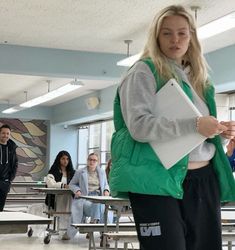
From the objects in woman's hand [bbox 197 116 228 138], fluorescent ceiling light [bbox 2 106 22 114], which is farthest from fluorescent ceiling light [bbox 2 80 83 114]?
woman's hand [bbox 197 116 228 138]

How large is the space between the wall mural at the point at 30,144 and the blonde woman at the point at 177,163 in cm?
1566

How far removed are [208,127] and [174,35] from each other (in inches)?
13.5

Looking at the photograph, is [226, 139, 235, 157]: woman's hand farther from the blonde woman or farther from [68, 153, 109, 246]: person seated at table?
[68, 153, 109, 246]: person seated at table

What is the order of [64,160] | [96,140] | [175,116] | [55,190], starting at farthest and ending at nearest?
[96,140] < [64,160] < [55,190] < [175,116]

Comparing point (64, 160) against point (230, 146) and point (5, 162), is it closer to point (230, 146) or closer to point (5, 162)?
point (5, 162)

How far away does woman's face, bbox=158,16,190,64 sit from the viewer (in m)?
1.80

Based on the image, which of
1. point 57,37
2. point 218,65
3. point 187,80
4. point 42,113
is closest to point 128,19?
point 57,37

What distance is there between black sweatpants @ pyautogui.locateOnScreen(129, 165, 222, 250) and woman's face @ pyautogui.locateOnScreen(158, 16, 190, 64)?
0.40 m

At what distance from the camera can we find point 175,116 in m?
1.74

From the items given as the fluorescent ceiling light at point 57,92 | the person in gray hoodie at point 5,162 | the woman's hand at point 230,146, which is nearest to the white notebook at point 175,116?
the woman's hand at point 230,146

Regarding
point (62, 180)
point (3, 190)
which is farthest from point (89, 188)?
A: point (3, 190)

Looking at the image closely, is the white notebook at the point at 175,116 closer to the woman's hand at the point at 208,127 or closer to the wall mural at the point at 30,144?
the woman's hand at the point at 208,127

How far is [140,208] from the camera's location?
1709 millimetres

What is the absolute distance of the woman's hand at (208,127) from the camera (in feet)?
5.36
